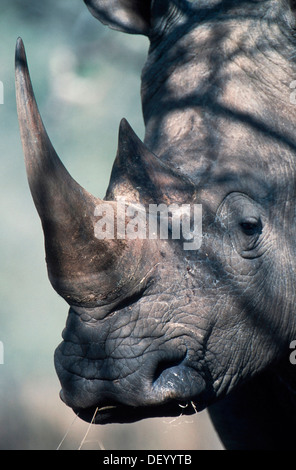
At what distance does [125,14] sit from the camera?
15.0 ft

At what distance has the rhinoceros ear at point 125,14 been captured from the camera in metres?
4.54

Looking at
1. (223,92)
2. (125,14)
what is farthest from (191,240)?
(125,14)

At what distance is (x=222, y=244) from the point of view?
9.78 feet

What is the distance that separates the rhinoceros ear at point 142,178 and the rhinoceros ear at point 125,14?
1.80 meters

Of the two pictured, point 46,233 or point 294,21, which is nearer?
point 46,233

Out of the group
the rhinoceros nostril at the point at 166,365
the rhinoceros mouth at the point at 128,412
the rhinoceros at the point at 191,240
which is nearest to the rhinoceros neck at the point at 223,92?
the rhinoceros at the point at 191,240

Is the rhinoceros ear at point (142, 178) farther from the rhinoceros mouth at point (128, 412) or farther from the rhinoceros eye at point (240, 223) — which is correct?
the rhinoceros mouth at point (128, 412)

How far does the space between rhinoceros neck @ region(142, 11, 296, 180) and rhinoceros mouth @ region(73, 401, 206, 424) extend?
1.15 metres

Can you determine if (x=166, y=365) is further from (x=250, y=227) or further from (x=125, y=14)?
(x=125, y=14)

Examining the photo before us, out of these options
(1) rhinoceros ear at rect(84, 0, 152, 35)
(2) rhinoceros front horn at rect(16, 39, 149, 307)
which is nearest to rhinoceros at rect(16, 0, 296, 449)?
(2) rhinoceros front horn at rect(16, 39, 149, 307)

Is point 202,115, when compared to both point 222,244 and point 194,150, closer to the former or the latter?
point 194,150
